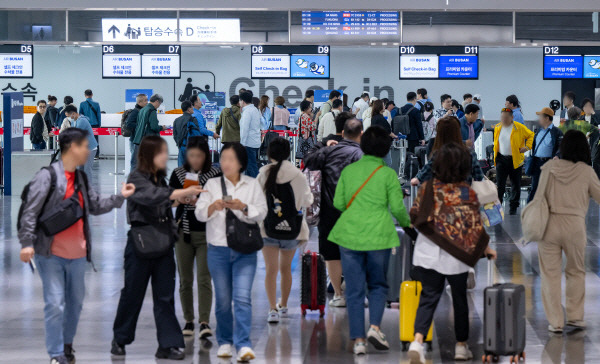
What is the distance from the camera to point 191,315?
23.9 ft

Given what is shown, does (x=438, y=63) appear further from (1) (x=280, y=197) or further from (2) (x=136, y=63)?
→ (1) (x=280, y=197)

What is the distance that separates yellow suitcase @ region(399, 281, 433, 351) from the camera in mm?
6707

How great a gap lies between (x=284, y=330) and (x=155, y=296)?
1.33 meters

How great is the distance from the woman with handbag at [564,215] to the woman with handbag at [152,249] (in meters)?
2.78

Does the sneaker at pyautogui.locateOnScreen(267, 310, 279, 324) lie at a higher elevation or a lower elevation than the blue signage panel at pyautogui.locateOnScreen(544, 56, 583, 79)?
lower

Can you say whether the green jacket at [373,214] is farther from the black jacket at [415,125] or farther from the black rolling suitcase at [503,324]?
the black jacket at [415,125]

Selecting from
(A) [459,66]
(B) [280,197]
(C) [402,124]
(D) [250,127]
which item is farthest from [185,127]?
(B) [280,197]

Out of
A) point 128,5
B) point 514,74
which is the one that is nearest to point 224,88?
point 514,74

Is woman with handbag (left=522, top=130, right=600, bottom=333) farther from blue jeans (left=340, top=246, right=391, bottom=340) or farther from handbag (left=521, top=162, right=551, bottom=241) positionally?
blue jeans (left=340, top=246, right=391, bottom=340)

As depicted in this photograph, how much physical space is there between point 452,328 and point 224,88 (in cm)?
2332

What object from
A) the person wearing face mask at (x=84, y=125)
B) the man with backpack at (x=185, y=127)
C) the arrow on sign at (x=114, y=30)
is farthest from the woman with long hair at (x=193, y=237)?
the arrow on sign at (x=114, y=30)

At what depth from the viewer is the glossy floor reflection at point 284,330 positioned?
6637 millimetres

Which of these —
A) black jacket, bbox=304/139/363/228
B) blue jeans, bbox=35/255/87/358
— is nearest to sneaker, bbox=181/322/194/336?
blue jeans, bbox=35/255/87/358

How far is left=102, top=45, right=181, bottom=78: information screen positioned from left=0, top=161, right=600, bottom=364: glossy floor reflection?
36.0ft
